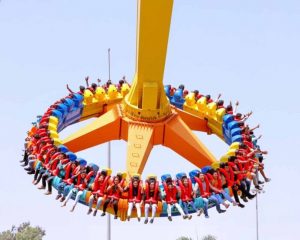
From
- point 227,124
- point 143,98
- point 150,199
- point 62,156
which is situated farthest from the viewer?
point 227,124

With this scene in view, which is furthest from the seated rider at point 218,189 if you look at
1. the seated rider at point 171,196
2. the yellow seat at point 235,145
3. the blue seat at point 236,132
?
the blue seat at point 236,132

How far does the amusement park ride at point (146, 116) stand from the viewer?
20750 millimetres

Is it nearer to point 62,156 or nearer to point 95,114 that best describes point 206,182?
point 62,156

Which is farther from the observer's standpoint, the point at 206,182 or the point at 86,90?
the point at 86,90

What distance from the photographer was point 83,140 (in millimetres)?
24266

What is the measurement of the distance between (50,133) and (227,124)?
6173 millimetres

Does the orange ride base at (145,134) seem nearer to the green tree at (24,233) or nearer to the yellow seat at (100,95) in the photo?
the yellow seat at (100,95)

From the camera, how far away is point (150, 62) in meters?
21.7

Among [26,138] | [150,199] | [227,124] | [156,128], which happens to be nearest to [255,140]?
[227,124]

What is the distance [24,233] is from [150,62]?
136 ft

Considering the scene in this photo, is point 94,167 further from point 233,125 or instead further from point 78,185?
point 233,125

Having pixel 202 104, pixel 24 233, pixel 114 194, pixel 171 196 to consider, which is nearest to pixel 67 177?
pixel 114 194

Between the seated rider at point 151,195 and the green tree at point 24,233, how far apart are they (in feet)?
137

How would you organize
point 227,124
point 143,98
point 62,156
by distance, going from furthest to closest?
A: 1. point 227,124
2. point 143,98
3. point 62,156
